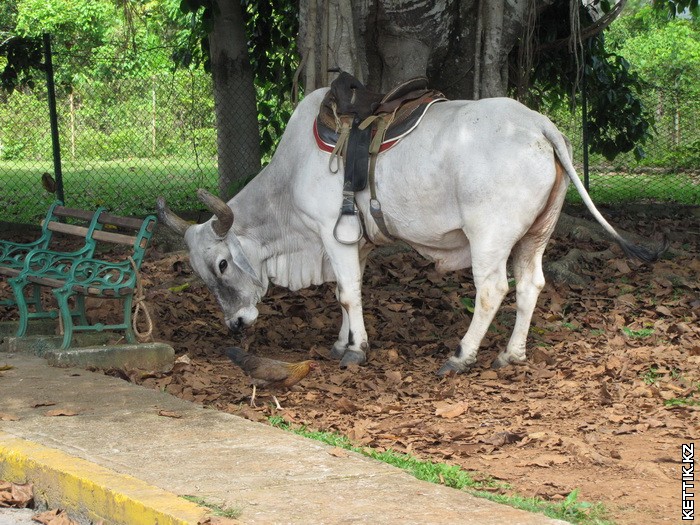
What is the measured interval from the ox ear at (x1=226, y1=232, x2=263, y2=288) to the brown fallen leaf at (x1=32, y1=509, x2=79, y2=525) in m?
3.15

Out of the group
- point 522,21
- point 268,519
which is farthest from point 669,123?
point 268,519

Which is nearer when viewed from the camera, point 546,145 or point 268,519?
point 268,519

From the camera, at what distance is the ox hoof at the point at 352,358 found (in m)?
7.06

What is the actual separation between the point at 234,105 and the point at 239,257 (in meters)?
5.31

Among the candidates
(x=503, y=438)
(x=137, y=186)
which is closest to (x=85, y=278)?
(x=503, y=438)

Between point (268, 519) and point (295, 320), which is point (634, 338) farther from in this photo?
point (268, 519)

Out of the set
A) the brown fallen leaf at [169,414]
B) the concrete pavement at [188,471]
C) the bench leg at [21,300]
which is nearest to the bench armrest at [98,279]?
the bench leg at [21,300]

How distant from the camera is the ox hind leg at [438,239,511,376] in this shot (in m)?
6.60

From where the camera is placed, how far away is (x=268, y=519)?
3902 millimetres

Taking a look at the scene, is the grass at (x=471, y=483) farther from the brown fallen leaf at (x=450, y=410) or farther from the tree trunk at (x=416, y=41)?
the tree trunk at (x=416, y=41)

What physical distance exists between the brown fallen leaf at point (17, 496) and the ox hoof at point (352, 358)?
276 cm

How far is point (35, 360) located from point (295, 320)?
7.49ft

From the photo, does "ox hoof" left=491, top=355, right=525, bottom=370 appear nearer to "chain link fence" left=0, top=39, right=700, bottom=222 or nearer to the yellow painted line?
the yellow painted line

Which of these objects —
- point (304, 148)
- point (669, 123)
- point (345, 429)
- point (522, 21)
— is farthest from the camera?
point (669, 123)
